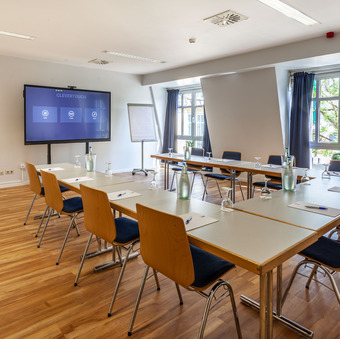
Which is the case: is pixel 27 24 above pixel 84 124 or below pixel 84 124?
above

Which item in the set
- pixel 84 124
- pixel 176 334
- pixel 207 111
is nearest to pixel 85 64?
pixel 84 124

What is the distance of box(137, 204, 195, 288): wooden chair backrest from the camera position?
1589mm

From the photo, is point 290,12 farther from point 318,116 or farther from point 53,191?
point 53,191

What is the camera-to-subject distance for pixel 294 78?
6.30 metres

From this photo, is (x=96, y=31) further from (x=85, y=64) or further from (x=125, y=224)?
(x=125, y=224)

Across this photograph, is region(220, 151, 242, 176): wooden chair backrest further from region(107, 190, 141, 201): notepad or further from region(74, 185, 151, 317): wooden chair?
region(74, 185, 151, 317): wooden chair

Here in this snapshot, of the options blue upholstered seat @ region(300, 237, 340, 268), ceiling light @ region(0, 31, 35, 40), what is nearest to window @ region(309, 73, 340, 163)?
blue upholstered seat @ region(300, 237, 340, 268)

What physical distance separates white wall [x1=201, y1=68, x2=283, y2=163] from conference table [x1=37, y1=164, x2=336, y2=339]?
15.1 ft

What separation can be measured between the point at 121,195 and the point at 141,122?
6113mm

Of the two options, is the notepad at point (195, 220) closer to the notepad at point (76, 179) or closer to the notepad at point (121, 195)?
the notepad at point (121, 195)

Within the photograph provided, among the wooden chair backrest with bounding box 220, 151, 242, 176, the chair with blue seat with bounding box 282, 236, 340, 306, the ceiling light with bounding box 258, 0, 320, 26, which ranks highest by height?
the ceiling light with bounding box 258, 0, 320, 26

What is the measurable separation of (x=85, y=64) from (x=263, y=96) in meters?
4.25

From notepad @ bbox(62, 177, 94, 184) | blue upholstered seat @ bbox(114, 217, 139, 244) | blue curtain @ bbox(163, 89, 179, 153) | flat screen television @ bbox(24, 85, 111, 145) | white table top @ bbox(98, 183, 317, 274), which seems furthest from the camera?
blue curtain @ bbox(163, 89, 179, 153)

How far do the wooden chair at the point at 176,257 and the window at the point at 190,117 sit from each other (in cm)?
727
